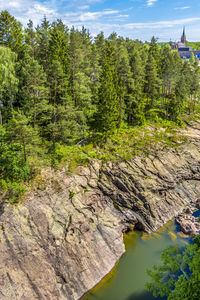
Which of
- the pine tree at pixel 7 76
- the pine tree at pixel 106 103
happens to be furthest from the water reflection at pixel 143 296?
the pine tree at pixel 7 76

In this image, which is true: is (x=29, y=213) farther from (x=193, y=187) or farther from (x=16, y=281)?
(x=193, y=187)

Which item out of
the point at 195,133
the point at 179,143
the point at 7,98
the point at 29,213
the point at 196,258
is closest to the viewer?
the point at 196,258

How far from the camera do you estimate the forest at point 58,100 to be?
23.2m

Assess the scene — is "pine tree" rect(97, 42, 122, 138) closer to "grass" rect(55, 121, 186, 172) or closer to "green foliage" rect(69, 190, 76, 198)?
"grass" rect(55, 121, 186, 172)

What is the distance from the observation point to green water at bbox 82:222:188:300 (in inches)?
791

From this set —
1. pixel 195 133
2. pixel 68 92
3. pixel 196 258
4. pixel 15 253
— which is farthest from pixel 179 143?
pixel 15 253

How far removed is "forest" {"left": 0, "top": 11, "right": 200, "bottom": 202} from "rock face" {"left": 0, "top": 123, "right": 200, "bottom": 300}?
2.73m

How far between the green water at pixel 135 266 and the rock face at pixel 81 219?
91 centimetres

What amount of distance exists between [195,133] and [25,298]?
40.8m

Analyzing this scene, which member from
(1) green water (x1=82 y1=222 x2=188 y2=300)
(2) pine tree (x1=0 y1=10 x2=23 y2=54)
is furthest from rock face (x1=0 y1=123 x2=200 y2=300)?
(2) pine tree (x1=0 y1=10 x2=23 y2=54)

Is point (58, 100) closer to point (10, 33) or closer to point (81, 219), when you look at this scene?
point (10, 33)

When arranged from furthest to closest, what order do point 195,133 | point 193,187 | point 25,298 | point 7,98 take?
point 195,133
point 193,187
point 7,98
point 25,298

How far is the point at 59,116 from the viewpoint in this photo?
29.4 meters

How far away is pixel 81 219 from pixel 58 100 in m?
17.8
